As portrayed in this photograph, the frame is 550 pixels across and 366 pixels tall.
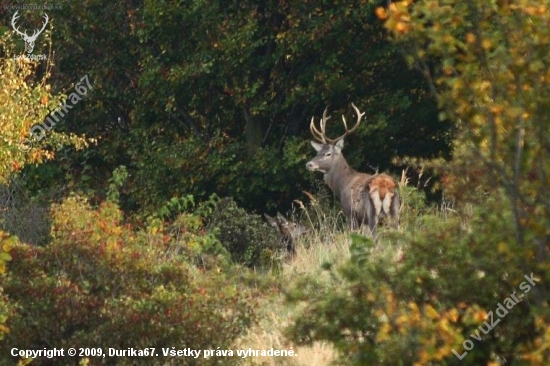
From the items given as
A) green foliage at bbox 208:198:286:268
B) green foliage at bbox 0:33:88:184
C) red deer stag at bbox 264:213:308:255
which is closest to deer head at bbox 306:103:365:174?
red deer stag at bbox 264:213:308:255

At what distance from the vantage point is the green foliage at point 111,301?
32.8 feet

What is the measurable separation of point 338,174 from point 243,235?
2459 millimetres

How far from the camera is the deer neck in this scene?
806 inches

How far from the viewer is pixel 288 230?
19281 mm

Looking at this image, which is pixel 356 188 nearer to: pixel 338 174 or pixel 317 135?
pixel 338 174

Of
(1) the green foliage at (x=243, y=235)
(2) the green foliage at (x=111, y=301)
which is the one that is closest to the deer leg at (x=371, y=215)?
(1) the green foliage at (x=243, y=235)

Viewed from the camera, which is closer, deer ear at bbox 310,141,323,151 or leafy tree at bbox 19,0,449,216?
deer ear at bbox 310,141,323,151

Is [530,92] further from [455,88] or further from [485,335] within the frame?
[485,335]

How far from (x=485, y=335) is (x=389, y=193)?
10065mm
